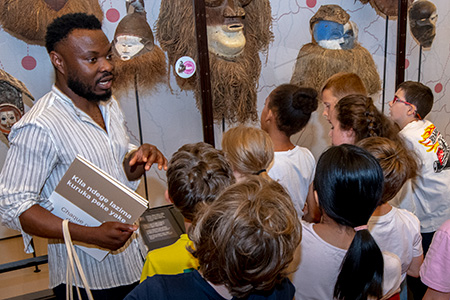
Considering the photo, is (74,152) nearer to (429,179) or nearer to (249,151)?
(249,151)

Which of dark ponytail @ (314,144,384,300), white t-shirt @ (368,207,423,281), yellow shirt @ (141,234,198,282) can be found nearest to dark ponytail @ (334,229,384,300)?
dark ponytail @ (314,144,384,300)

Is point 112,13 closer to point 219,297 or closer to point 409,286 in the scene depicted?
point 219,297

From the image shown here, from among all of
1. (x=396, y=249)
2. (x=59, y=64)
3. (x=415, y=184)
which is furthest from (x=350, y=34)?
(x=59, y=64)

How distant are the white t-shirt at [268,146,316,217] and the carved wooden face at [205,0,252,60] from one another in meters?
1.02

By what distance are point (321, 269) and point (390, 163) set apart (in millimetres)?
474

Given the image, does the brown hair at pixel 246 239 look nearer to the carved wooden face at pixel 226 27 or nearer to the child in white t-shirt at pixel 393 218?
the child in white t-shirt at pixel 393 218

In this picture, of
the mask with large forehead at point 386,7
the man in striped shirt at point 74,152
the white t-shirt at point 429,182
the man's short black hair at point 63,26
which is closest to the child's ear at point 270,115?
the white t-shirt at point 429,182

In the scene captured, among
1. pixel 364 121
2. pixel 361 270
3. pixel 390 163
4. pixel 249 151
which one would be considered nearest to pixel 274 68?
pixel 364 121

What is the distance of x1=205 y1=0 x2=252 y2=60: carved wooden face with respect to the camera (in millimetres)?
2689

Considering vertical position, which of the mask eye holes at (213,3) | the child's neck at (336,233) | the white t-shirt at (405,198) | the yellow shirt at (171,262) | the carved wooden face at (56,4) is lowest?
the white t-shirt at (405,198)

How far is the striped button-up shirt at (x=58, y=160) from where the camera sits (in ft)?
4.20

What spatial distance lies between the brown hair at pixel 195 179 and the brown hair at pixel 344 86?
1.44m

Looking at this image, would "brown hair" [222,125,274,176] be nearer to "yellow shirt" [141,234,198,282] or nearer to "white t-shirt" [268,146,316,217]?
"white t-shirt" [268,146,316,217]

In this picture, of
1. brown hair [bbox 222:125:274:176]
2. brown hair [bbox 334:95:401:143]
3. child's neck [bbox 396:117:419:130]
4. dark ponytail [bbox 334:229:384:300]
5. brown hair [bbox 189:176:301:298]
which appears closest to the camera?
brown hair [bbox 189:176:301:298]
